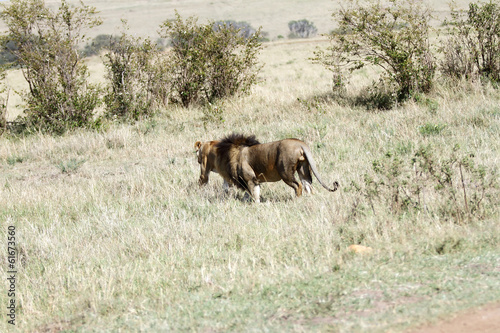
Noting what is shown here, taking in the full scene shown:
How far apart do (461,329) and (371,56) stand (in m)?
11.8

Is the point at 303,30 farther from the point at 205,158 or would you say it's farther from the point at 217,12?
the point at 205,158

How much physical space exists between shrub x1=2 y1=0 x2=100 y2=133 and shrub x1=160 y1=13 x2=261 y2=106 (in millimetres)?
2991

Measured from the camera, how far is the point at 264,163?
316 inches

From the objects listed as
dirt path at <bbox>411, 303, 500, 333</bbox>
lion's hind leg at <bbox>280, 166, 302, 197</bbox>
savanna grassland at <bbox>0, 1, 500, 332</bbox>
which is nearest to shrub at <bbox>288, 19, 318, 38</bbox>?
savanna grassland at <bbox>0, 1, 500, 332</bbox>

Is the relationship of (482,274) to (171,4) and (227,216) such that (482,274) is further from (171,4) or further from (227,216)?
(171,4)

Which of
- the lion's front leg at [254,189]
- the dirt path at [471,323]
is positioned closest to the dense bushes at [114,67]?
the lion's front leg at [254,189]

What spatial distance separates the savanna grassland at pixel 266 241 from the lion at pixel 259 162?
0.33 metres

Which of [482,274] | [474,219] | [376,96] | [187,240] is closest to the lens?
[482,274]

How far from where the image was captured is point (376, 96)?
48.7ft

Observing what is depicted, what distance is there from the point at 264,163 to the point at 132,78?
998cm

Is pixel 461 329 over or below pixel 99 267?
over

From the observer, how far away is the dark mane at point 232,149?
839 cm

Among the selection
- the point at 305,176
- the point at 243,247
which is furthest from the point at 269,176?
the point at 243,247

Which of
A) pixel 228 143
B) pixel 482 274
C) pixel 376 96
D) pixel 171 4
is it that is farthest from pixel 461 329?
pixel 171 4
